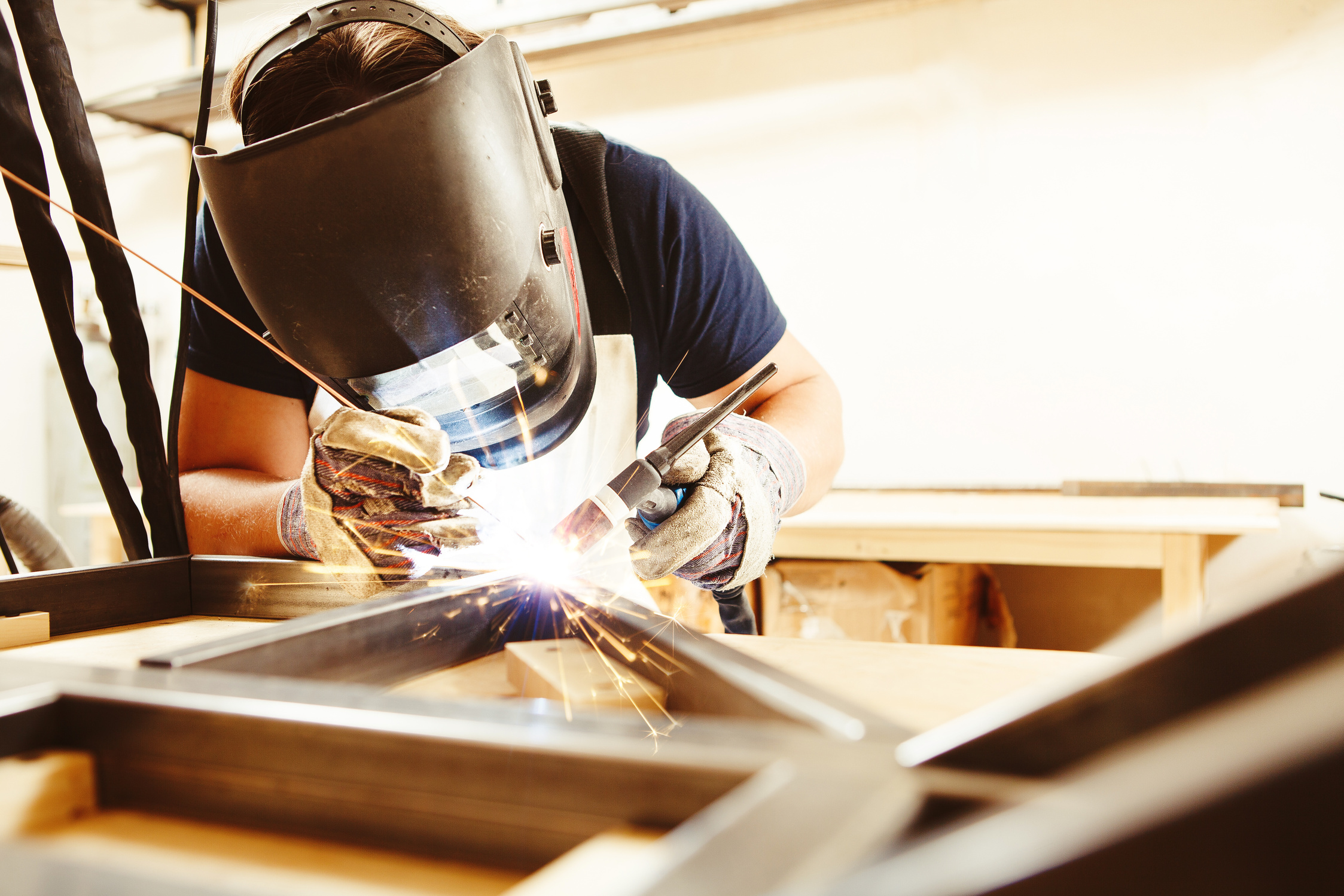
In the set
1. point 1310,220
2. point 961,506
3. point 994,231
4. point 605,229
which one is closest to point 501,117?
point 605,229

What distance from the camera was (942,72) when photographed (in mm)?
2611

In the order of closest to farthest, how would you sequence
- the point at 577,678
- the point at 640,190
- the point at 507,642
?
the point at 577,678, the point at 507,642, the point at 640,190

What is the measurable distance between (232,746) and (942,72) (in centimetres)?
295

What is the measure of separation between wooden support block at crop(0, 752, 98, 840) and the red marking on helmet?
2.66ft

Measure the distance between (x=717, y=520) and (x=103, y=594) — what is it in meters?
0.72

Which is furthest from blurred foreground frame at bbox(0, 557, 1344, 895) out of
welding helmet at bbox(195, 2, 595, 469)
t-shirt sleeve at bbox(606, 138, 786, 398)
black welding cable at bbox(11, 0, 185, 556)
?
t-shirt sleeve at bbox(606, 138, 786, 398)

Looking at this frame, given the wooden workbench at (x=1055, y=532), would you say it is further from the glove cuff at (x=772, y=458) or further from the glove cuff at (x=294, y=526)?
the glove cuff at (x=294, y=526)

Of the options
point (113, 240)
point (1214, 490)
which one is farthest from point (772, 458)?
point (1214, 490)

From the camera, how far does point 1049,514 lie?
1.99 metres

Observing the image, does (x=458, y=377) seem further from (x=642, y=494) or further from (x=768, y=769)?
(x=768, y=769)

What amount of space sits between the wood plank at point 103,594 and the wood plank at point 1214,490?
2.39m

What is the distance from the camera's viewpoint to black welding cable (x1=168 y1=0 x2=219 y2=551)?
3.52 ft

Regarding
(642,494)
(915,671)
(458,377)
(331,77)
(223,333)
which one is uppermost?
(331,77)

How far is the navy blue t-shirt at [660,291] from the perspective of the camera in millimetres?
1384
